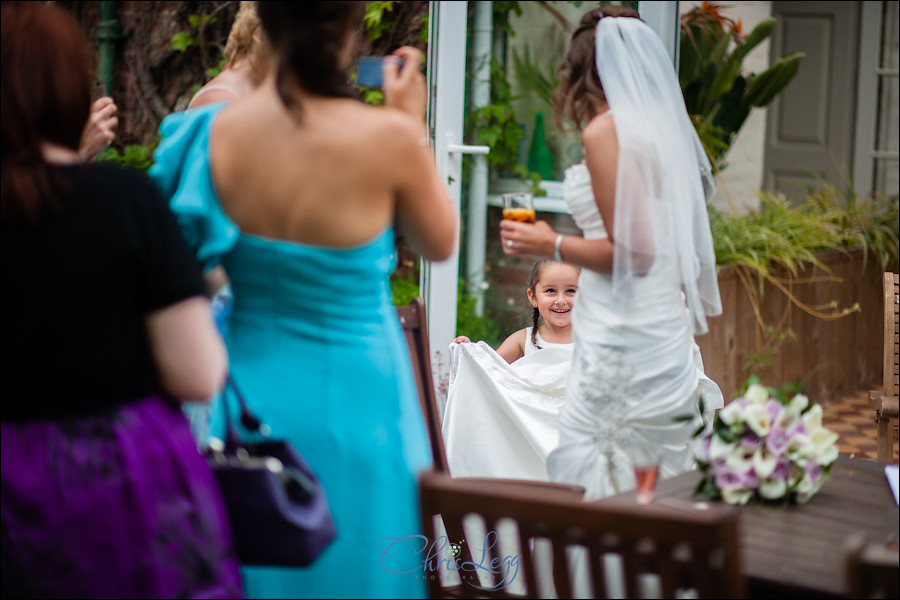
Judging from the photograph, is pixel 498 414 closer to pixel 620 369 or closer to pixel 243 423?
pixel 620 369

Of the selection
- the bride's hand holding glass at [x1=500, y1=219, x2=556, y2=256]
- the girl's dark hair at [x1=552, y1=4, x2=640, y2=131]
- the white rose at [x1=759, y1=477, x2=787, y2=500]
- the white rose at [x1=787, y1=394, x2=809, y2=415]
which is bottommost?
the white rose at [x1=759, y1=477, x2=787, y2=500]

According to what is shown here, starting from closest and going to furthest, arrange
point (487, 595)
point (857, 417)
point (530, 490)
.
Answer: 1. point (530, 490)
2. point (487, 595)
3. point (857, 417)

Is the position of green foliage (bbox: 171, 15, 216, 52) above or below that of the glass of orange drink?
above

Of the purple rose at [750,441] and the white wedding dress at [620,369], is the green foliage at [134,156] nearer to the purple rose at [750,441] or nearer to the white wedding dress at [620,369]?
the white wedding dress at [620,369]

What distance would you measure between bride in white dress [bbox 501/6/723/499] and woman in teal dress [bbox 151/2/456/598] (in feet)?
2.17

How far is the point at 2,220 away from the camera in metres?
1.61

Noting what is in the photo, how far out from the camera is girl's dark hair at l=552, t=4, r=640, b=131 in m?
2.64

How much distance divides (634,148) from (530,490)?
1184 mm

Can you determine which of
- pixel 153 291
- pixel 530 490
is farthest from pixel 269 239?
pixel 530 490

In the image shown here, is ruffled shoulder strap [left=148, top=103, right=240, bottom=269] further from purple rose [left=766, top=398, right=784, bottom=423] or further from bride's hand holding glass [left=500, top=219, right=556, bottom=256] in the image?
purple rose [left=766, top=398, right=784, bottom=423]

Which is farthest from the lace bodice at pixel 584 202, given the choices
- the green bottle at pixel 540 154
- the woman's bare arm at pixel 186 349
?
the green bottle at pixel 540 154

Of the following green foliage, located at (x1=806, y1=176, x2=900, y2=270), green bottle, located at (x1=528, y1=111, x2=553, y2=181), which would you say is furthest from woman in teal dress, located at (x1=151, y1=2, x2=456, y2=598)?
green foliage, located at (x1=806, y1=176, x2=900, y2=270)

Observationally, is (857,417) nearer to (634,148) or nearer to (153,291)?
(634,148)

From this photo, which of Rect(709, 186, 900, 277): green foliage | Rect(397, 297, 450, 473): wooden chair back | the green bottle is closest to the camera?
Rect(397, 297, 450, 473): wooden chair back
